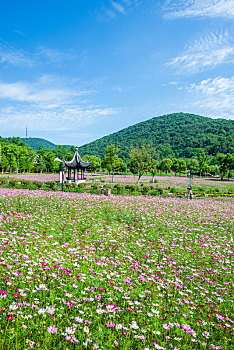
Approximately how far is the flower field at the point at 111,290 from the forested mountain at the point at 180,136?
75817 millimetres

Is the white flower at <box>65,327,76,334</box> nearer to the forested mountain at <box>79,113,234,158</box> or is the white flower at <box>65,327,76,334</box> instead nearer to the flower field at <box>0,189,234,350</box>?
the flower field at <box>0,189,234,350</box>

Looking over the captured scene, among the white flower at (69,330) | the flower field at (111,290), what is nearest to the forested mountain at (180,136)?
the flower field at (111,290)

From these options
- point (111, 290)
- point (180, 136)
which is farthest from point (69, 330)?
point (180, 136)

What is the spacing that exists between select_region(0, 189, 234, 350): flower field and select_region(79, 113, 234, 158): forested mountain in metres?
75.8

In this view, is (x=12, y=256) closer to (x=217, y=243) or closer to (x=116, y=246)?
(x=116, y=246)

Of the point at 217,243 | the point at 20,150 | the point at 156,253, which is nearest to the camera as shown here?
the point at 156,253

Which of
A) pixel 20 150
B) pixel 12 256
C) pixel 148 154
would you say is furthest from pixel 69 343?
pixel 20 150

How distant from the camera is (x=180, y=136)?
140750 millimetres

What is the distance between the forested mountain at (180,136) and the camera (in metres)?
111

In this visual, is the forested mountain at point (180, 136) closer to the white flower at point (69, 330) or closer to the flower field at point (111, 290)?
the flower field at point (111, 290)

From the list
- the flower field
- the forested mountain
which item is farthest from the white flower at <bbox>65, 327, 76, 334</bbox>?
the forested mountain

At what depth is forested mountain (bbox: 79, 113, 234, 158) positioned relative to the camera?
363 feet

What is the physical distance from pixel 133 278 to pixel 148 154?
106 ft

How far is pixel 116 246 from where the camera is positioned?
19.2 ft
